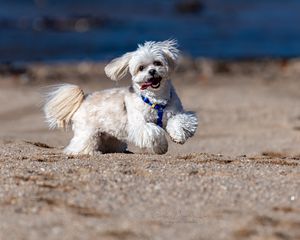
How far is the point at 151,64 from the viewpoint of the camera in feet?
27.0

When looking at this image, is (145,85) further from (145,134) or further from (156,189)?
(156,189)

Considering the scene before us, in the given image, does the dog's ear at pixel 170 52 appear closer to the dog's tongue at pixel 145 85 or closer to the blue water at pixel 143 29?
the dog's tongue at pixel 145 85

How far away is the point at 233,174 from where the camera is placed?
722 centimetres

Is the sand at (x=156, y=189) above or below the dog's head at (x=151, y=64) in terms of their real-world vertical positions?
below

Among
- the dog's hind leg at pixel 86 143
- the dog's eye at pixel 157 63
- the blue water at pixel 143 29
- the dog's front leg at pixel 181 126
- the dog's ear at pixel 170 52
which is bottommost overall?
the dog's hind leg at pixel 86 143

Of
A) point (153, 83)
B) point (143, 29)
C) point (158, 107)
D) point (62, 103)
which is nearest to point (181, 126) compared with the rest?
point (158, 107)

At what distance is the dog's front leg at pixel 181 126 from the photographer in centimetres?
825

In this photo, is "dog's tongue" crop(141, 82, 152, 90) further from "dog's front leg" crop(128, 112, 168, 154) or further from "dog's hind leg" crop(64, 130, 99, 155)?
"dog's hind leg" crop(64, 130, 99, 155)

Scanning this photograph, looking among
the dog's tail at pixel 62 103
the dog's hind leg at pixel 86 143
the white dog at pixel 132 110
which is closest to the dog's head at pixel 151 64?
the white dog at pixel 132 110

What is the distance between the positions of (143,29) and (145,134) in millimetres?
18182

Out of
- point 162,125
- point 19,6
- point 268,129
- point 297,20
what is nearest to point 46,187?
point 162,125

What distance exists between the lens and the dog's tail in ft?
29.3

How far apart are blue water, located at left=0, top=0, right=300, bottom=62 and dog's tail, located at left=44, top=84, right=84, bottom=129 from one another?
1153 cm

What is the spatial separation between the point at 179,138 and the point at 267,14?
71.6 feet
